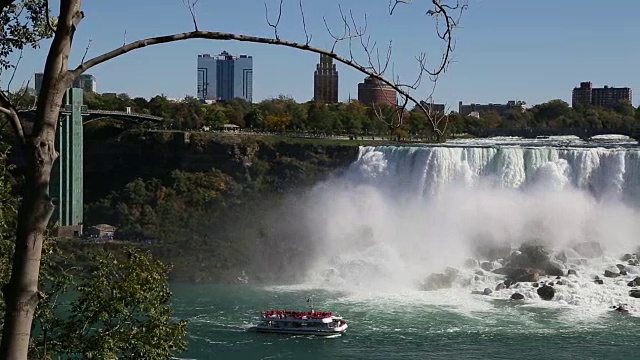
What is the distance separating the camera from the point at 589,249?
24953 mm

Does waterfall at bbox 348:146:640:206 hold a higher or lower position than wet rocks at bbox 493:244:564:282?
higher

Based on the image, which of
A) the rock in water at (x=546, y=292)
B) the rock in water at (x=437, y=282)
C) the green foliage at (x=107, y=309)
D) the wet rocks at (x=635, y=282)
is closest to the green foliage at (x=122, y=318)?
the green foliage at (x=107, y=309)

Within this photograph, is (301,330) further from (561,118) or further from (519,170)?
(561,118)

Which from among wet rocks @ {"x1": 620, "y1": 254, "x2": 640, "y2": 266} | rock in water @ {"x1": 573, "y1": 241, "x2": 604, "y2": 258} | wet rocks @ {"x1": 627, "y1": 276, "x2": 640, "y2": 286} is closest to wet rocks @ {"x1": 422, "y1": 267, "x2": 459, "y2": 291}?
rock in water @ {"x1": 573, "y1": 241, "x2": 604, "y2": 258}

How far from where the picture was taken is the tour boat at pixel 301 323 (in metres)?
16.8

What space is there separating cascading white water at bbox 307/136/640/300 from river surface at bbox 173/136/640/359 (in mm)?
36

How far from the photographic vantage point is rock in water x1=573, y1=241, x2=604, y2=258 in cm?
2473

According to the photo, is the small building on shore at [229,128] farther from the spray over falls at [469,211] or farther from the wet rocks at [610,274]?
the wet rocks at [610,274]

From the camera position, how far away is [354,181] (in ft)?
98.1

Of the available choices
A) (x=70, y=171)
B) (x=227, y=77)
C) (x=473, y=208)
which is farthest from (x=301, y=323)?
(x=227, y=77)

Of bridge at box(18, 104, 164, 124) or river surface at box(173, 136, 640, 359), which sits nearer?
river surface at box(173, 136, 640, 359)

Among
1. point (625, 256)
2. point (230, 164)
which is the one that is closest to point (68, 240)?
point (230, 164)

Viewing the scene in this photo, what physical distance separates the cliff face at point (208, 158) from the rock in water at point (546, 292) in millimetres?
10865

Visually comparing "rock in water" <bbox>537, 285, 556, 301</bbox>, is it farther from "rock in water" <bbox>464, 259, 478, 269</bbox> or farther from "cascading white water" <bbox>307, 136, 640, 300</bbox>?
"cascading white water" <bbox>307, 136, 640, 300</bbox>
